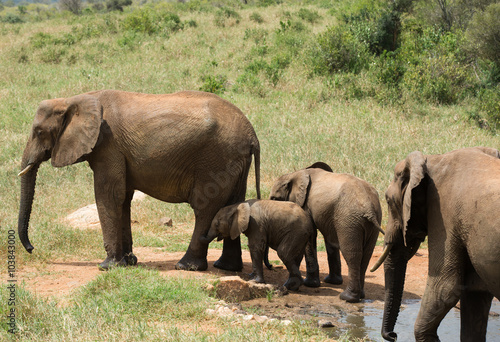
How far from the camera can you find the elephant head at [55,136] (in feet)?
23.6

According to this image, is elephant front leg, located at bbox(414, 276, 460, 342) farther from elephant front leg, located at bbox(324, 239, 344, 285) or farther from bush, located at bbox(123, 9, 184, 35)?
bush, located at bbox(123, 9, 184, 35)

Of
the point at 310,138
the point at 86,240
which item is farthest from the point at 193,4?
the point at 86,240

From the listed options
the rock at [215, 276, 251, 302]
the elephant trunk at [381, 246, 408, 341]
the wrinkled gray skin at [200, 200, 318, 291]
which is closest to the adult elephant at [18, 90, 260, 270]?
the wrinkled gray skin at [200, 200, 318, 291]

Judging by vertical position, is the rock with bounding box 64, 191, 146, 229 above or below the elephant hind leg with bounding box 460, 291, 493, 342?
below

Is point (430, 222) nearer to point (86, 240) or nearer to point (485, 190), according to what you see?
point (485, 190)

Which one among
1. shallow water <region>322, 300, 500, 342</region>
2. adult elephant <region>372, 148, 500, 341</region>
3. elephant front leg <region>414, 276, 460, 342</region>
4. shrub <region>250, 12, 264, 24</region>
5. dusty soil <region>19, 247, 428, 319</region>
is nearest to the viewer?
adult elephant <region>372, 148, 500, 341</region>

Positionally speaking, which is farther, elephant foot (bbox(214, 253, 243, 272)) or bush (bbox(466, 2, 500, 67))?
bush (bbox(466, 2, 500, 67))

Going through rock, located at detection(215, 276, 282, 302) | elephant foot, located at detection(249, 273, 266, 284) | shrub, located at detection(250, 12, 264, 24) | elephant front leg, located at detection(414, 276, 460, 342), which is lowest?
elephant foot, located at detection(249, 273, 266, 284)

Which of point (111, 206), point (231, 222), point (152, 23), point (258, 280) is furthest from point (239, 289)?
point (152, 23)

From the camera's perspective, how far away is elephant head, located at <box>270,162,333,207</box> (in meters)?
7.35

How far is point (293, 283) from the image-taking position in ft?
23.2

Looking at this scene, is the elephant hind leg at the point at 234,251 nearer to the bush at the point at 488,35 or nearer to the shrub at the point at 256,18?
the bush at the point at 488,35

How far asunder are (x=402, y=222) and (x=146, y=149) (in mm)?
3493

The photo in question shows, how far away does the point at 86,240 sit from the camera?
28.3 ft
